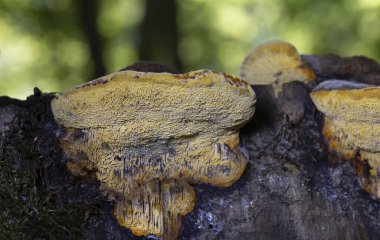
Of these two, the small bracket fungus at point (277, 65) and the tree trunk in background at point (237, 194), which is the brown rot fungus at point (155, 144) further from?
the small bracket fungus at point (277, 65)

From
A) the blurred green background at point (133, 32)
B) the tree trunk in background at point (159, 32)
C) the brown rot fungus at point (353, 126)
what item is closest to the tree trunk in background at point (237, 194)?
the brown rot fungus at point (353, 126)

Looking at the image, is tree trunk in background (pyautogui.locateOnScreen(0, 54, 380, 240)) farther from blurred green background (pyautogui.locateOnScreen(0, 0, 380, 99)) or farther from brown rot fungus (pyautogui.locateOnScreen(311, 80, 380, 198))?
blurred green background (pyautogui.locateOnScreen(0, 0, 380, 99))

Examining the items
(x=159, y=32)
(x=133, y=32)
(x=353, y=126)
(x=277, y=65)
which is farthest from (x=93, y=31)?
(x=353, y=126)

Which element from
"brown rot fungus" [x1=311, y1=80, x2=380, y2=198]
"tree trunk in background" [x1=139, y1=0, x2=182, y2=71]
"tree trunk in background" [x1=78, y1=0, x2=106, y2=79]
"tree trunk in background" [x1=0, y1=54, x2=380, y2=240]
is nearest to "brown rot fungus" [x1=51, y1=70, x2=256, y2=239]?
"tree trunk in background" [x1=0, y1=54, x2=380, y2=240]

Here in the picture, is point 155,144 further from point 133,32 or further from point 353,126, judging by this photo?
point 133,32

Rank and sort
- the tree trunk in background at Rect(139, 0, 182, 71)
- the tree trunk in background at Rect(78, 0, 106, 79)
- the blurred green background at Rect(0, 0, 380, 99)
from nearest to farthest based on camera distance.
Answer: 1. the tree trunk in background at Rect(139, 0, 182, 71)
2. the tree trunk in background at Rect(78, 0, 106, 79)
3. the blurred green background at Rect(0, 0, 380, 99)

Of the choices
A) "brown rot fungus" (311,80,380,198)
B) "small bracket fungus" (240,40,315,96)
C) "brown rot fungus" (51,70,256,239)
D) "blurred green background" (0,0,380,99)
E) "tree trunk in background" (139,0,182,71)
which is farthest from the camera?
"blurred green background" (0,0,380,99)
